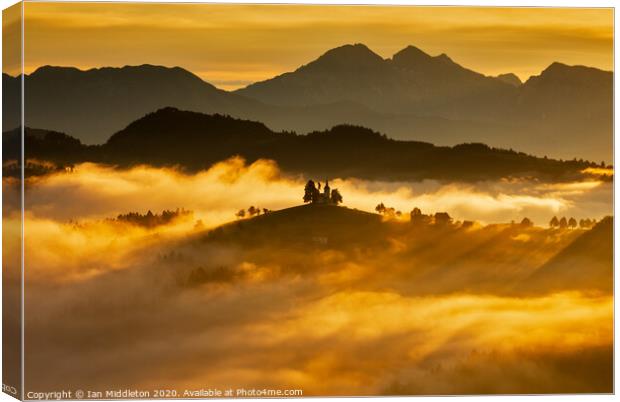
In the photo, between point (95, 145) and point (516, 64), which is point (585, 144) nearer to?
point (516, 64)

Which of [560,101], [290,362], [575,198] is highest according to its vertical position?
[560,101]

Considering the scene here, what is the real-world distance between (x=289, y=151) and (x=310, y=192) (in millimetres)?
462

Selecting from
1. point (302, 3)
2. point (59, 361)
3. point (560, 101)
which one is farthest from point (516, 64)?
point (59, 361)

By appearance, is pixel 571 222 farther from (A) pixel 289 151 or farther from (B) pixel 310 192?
(A) pixel 289 151

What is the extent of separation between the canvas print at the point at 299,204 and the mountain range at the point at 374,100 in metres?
0.02

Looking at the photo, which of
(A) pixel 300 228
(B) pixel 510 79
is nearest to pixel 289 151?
(A) pixel 300 228

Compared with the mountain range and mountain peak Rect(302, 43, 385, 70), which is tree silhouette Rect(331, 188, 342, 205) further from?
mountain peak Rect(302, 43, 385, 70)

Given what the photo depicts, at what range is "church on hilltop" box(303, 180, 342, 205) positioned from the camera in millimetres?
15586

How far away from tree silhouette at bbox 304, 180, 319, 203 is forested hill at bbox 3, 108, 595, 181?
12 centimetres

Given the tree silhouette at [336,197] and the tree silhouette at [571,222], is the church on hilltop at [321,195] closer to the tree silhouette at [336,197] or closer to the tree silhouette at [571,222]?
the tree silhouette at [336,197]

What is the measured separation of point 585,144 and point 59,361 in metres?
5.73

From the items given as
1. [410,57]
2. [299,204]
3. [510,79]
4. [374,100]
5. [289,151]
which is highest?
[410,57]

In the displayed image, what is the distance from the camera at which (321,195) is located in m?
15.6

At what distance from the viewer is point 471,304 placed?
1573 centimetres
